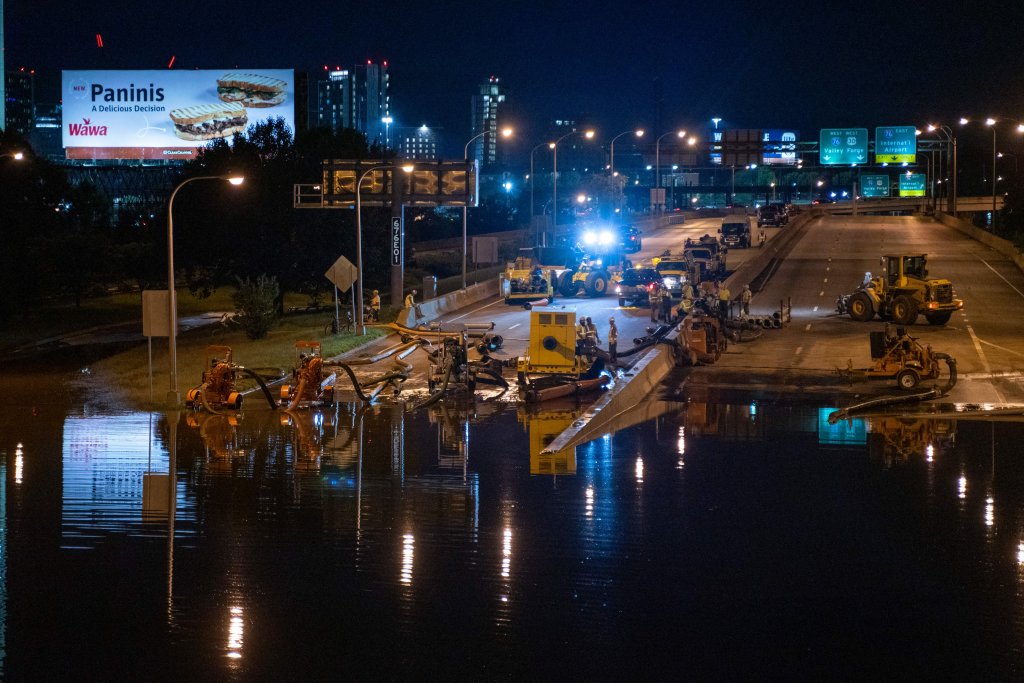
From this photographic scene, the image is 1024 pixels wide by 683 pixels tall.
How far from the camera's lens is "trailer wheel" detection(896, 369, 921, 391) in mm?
29812

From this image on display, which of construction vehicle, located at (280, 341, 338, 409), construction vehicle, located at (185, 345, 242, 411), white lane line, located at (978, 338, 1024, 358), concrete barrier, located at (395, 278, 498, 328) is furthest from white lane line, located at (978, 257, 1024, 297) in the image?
construction vehicle, located at (185, 345, 242, 411)

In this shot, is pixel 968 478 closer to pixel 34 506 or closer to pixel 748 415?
pixel 748 415

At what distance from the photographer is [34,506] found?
18.1m

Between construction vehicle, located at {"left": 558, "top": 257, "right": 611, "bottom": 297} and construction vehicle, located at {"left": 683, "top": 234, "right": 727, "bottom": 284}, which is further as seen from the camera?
construction vehicle, located at {"left": 558, "top": 257, "right": 611, "bottom": 297}

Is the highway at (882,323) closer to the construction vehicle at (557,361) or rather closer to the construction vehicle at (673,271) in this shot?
the construction vehicle at (673,271)

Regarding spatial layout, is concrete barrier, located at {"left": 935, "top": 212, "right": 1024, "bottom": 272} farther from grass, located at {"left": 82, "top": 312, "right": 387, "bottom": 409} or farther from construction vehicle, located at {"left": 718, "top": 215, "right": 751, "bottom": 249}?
grass, located at {"left": 82, "top": 312, "right": 387, "bottom": 409}

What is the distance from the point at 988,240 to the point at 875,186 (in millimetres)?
78456

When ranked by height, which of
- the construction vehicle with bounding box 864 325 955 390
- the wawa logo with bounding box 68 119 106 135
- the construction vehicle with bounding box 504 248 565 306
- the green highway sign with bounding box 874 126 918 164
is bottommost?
the construction vehicle with bounding box 864 325 955 390

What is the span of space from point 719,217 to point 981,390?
4021 inches

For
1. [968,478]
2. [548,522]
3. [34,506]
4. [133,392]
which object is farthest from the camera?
[133,392]

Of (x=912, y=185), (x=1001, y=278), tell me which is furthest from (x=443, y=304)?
(x=912, y=185)

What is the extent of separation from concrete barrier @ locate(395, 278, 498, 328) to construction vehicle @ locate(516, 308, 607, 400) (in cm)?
1442

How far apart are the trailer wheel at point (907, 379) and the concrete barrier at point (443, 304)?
20.0m

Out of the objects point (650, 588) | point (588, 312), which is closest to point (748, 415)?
point (650, 588)
